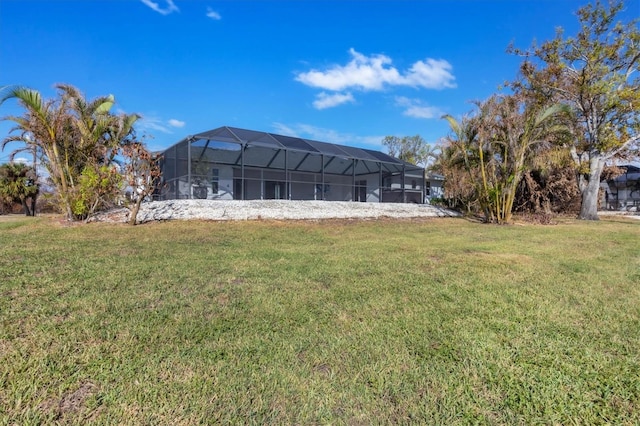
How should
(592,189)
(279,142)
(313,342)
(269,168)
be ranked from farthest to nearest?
(269,168) → (279,142) → (592,189) → (313,342)

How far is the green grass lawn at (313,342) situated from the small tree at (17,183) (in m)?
18.4

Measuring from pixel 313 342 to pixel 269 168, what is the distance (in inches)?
614

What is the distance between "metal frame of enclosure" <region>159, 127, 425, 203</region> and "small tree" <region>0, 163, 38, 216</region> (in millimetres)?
9501

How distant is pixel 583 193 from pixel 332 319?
17827 mm

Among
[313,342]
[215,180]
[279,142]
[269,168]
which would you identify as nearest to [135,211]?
[215,180]

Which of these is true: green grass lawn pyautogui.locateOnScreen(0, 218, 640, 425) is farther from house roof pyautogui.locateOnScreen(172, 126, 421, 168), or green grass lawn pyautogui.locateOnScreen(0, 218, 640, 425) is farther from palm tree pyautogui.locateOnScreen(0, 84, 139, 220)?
house roof pyautogui.locateOnScreen(172, 126, 421, 168)

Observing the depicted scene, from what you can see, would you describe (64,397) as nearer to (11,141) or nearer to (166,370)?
(166,370)

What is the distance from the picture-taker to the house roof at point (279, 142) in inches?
500

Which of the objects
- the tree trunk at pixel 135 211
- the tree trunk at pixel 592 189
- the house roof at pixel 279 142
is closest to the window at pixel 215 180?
the house roof at pixel 279 142

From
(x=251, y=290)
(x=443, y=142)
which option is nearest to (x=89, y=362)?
(x=251, y=290)

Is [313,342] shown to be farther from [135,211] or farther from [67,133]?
[67,133]

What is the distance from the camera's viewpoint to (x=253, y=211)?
1099cm

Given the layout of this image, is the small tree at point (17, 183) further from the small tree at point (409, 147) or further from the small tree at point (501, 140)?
Result: the small tree at point (409, 147)

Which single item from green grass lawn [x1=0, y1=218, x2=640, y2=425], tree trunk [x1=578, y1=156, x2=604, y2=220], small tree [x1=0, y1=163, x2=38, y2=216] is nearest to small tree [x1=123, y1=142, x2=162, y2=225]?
green grass lawn [x1=0, y1=218, x2=640, y2=425]
